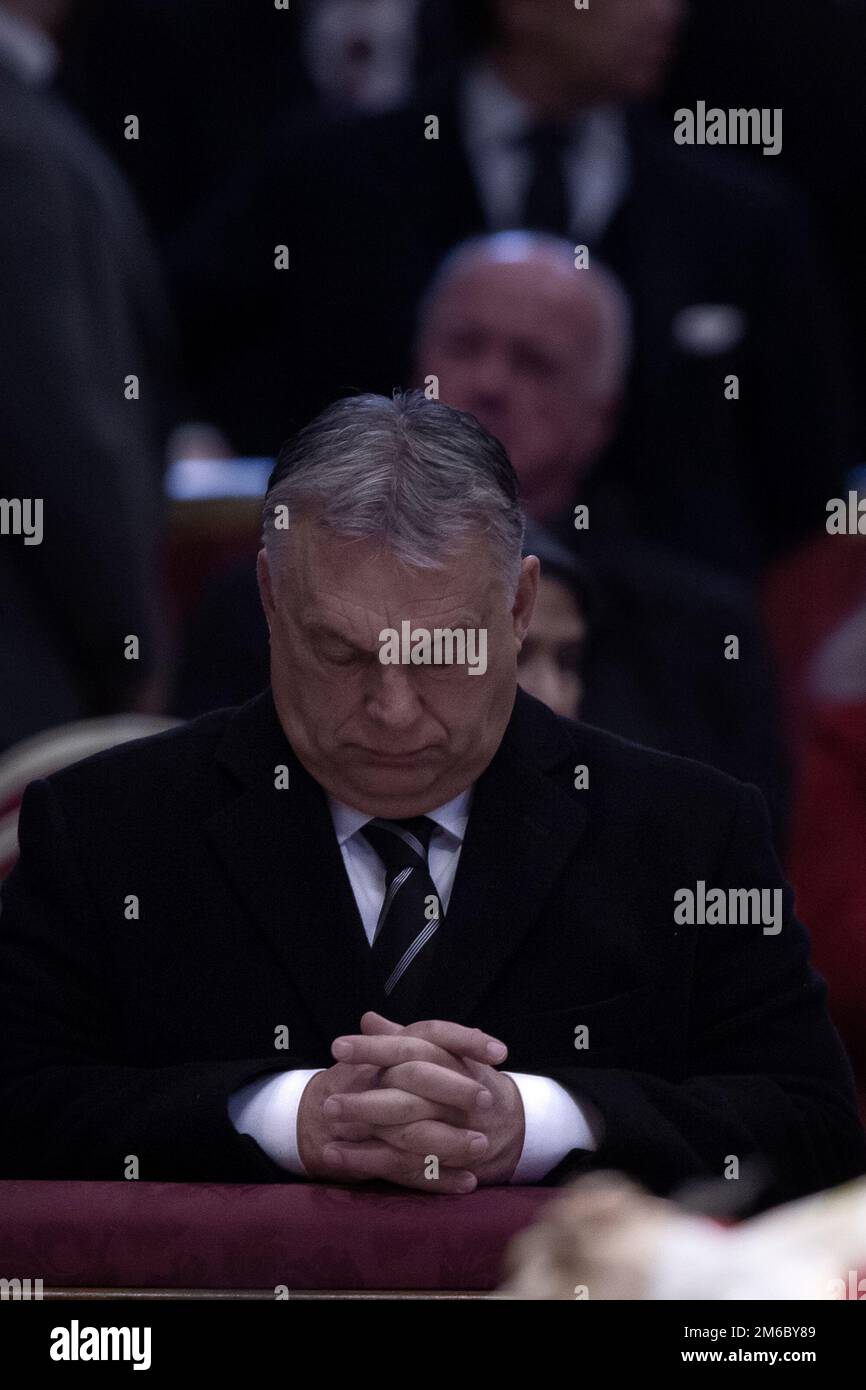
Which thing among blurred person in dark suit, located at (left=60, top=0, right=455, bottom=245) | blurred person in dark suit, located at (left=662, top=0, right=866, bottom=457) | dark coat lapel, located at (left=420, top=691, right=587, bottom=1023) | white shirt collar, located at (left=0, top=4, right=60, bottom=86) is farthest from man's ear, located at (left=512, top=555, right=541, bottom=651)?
blurred person in dark suit, located at (left=60, top=0, right=455, bottom=245)

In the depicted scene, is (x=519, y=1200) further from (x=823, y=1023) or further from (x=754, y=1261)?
(x=823, y=1023)

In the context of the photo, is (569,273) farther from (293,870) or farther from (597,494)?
(293,870)

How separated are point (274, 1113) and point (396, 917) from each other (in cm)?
21

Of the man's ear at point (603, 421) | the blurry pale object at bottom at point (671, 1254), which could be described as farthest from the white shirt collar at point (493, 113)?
the blurry pale object at bottom at point (671, 1254)

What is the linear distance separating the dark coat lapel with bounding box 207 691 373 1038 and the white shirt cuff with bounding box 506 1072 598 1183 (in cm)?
18

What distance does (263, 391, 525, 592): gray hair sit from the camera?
1903 millimetres

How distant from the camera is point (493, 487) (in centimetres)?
194

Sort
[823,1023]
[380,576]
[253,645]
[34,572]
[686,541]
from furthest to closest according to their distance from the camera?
[686,541], [34,572], [253,645], [823,1023], [380,576]

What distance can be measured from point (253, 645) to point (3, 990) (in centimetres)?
68

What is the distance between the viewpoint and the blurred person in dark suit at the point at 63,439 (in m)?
2.84

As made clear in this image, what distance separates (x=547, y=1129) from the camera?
1.91 metres

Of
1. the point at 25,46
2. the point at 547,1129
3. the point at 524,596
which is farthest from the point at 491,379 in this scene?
the point at 547,1129

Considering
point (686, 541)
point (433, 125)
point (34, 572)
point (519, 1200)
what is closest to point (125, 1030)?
point (519, 1200)

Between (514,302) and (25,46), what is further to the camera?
(514,302)
